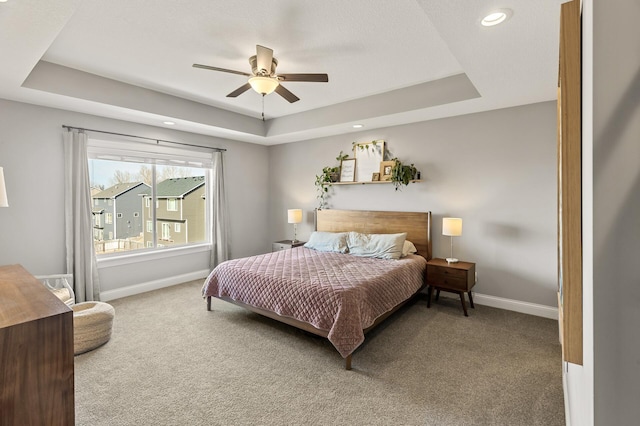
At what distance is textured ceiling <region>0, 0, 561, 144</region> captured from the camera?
2.06m

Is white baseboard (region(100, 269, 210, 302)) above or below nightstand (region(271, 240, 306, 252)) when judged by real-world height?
below

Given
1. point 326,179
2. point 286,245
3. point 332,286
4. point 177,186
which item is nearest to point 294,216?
point 286,245

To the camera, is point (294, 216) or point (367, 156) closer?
point (367, 156)

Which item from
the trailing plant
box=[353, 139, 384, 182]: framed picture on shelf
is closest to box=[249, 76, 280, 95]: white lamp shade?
the trailing plant

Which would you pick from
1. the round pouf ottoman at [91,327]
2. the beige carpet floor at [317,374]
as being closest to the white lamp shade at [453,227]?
the beige carpet floor at [317,374]

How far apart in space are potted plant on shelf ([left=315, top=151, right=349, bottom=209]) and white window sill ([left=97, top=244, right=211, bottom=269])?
2134 mm

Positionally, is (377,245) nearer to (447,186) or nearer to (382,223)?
(382,223)

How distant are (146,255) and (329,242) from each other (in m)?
2.71

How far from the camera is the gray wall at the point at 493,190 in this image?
3.49 m

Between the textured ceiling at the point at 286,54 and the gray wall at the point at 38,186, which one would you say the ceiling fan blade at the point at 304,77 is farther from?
the gray wall at the point at 38,186

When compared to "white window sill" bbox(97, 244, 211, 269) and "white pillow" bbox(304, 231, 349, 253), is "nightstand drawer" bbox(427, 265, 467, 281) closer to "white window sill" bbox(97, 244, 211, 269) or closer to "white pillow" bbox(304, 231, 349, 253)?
"white pillow" bbox(304, 231, 349, 253)

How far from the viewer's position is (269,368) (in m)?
2.49

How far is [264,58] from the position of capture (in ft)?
8.18

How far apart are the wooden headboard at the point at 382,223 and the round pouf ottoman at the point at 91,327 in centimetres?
324
